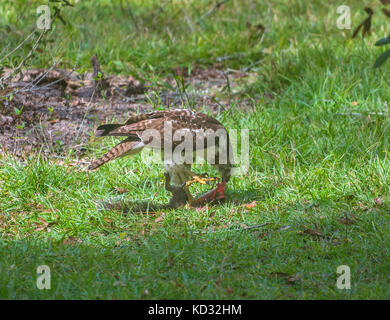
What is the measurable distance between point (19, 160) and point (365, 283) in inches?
148

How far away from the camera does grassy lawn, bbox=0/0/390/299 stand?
13.9 feet

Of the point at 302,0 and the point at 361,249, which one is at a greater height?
the point at 302,0

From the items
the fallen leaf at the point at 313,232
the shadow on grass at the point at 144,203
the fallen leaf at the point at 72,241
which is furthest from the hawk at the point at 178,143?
the fallen leaf at the point at 313,232

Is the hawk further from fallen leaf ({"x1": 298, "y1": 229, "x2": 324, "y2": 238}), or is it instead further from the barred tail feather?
fallen leaf ({"x1": 298, "y1": 229, "x2": 324, "y2": 238})

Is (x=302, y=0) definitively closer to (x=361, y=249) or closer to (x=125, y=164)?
(x=125, y=164)

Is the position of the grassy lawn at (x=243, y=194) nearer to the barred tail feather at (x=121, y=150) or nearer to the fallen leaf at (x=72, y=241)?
the fallen leaf at (x=72, y=241)

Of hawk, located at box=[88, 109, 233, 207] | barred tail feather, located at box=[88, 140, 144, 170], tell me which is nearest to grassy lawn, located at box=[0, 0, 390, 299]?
hawk, located at box=[88, 109, 233, 207]

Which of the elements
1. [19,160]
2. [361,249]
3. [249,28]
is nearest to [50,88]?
[19,160]

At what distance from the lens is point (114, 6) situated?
36.9ft

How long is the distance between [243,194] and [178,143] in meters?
0.85

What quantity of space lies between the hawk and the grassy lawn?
0.22 meters

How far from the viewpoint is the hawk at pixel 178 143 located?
5.59 m

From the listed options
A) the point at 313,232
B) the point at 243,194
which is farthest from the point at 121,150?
the point at 313,232

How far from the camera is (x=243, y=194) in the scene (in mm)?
5918
